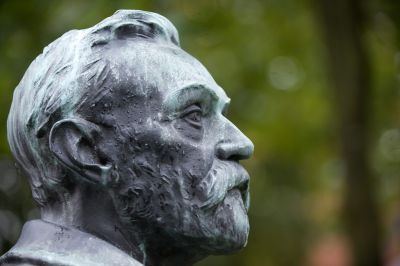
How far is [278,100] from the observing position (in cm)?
1176

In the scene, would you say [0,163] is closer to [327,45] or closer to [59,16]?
[59,16]

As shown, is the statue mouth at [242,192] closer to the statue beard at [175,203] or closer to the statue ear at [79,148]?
the statue beard at [175,203]

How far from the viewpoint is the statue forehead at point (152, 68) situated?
3.61 meters

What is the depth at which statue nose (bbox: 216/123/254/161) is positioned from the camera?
3641mm

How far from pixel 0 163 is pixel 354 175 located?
3.07 meters

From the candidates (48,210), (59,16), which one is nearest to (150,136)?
(48,210)

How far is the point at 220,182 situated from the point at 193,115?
246 millimetres

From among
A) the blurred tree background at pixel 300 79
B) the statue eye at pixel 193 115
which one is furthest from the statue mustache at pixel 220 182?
the blurred tree background at pixel 300 79

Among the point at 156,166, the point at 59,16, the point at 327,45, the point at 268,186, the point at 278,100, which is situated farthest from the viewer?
the point at 268,186

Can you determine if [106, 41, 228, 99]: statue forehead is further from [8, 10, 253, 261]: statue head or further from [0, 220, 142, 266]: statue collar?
[0, 220, 142, 266]: statue collar

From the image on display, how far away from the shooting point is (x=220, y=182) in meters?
3.57

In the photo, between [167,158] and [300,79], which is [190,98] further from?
[300,79]

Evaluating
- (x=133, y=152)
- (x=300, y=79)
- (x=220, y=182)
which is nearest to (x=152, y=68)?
(x=133, y=152)

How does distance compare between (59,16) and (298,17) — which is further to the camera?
(298,17)
